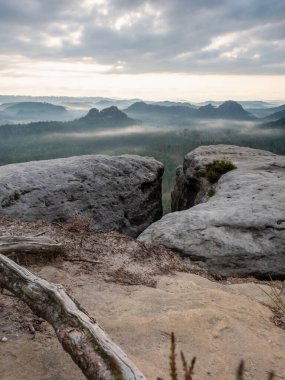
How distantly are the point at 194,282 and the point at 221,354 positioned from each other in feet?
12.5

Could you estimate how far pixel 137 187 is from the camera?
22812 mm

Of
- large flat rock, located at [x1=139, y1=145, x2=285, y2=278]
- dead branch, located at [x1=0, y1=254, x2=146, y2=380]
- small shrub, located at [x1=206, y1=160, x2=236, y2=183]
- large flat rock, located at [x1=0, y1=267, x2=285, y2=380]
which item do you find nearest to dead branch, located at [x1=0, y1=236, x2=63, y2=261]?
large flat rock, located at [x1=0, y1=267, x2=285, y2=380]

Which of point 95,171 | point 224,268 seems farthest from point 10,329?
point 95,171

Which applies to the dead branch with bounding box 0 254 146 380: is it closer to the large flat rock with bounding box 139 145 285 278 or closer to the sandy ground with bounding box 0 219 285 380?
the sandy ground with bounding box 0 219 285 380

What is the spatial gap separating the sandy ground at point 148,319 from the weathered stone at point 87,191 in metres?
7.77

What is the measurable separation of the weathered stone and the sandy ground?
7.77 m

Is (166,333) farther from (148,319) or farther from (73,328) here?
(73,328)

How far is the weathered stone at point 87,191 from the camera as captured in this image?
60.0 feet

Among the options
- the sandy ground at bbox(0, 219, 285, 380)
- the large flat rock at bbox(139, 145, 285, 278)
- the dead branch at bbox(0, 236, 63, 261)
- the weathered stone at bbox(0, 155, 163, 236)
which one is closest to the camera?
the sandy ground at bbox(0, 219, 285, 380)

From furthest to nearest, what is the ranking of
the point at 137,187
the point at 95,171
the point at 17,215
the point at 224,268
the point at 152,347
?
the point at 137,187 → the point at 95,171 → the point at 17,215 → the point at 224,268 → the point at 152,347

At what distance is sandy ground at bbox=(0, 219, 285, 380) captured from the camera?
562 cm

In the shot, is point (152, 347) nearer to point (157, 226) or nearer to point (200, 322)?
point (200, 322)

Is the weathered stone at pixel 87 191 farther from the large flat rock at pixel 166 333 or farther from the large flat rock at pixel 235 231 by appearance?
the large flat rock at pixel 166 333

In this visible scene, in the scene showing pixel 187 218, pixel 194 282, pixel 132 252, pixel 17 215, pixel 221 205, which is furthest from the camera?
pixel 17 215
